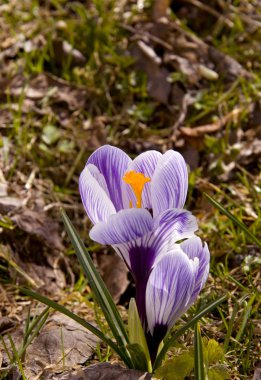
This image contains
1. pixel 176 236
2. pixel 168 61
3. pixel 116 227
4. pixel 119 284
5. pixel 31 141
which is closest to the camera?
pixel 116 227

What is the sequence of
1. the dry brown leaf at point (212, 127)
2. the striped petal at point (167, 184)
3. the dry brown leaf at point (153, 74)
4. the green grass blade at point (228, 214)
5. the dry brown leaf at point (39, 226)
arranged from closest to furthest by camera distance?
1. the striped petal at point (167, 184)
2. the green grass blade at point (228, 214)
3. the dry brown leaf at point (39, 226)
4. the dry brown leaf at point (212, 127)
5. the dry brown leaf at point (153, 74)

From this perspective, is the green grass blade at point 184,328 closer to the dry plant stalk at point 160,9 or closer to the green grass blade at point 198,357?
the green grass blade at point 198,357

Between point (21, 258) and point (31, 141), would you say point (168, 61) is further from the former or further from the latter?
point (21, 258)

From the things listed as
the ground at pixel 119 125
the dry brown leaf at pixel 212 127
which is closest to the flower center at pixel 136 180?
the ground at pixel 119 125

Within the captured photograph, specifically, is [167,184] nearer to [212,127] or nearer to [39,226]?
[39,226]

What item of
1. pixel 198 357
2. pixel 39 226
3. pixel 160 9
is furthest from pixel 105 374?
pixel 160 9

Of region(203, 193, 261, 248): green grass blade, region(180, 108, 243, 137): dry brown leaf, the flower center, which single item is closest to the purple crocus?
the flower center

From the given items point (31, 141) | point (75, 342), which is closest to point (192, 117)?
point (31, 141)
